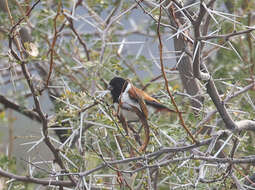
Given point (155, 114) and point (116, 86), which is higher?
point (116, 86)

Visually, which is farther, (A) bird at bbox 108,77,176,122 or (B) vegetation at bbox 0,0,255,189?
(A) bird at bbox 108,77,176,122

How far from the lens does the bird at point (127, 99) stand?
1878 millimetres

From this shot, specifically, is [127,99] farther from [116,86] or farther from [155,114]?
[155,114]

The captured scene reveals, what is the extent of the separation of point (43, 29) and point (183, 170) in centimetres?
166

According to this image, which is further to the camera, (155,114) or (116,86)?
(155,114)

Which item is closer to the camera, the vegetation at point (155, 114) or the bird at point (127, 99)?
the vegetation at point (155, 114)

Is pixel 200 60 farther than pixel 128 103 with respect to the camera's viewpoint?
No

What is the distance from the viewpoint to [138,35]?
4.25m

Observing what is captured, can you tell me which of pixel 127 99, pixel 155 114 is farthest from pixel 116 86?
pixel 155 114

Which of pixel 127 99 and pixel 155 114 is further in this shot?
pixel 155 114

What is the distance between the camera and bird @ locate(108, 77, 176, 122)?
1.88 m

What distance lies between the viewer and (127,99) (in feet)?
6.29

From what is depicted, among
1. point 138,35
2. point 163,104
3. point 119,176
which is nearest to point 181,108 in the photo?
point 163,104

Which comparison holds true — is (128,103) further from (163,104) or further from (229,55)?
(229,55)
